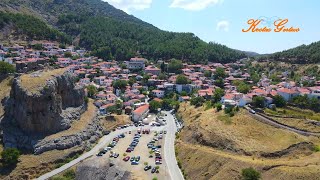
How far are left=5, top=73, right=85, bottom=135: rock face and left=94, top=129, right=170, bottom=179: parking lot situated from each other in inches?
423

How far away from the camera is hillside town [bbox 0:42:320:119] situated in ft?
272

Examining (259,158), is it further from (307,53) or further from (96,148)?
(307,53)

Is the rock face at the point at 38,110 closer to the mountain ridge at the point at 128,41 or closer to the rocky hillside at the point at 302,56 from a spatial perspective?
the mountain ridge at the point at 128,41

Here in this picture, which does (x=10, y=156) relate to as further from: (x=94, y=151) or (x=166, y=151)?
(x=166, y=151)

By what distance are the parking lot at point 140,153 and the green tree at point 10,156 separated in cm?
1296

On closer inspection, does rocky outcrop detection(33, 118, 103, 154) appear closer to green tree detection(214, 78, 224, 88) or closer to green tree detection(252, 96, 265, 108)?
green tree detection(252, 96, 265, 108)

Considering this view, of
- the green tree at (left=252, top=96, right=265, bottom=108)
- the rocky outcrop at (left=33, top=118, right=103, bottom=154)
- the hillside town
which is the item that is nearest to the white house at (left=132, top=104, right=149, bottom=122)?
the hillside town

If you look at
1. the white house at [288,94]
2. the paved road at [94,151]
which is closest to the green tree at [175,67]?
the paved road at [94,151]

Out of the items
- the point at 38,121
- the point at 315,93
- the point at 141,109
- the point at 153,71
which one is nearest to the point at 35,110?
the point at 38,121

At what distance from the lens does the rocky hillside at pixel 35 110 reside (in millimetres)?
65438

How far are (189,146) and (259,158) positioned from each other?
44.2 feet

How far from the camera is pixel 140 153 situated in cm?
6272

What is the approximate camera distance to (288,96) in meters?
76.6

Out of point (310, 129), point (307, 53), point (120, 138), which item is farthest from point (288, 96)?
point (307, 53)
